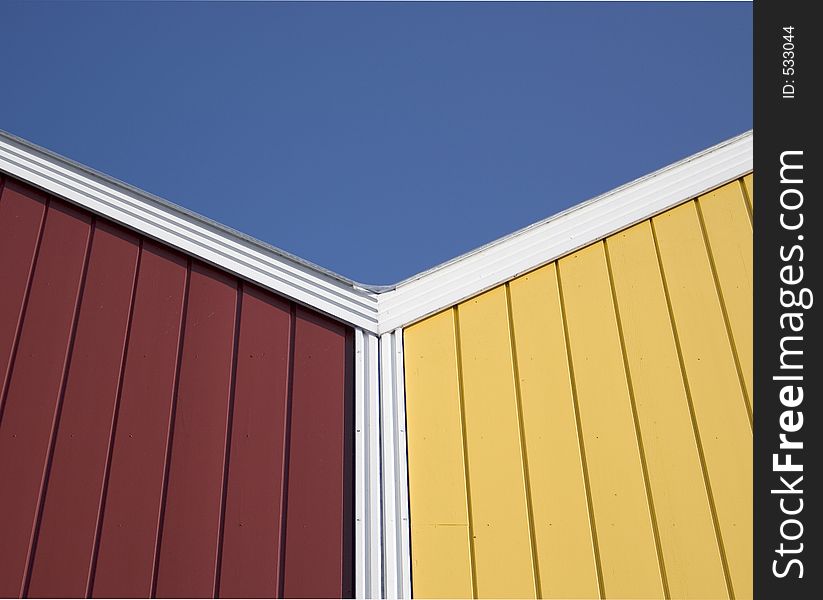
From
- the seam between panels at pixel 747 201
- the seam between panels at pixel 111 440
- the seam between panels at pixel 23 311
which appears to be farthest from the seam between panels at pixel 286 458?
the seam between panels at pixel 747 201

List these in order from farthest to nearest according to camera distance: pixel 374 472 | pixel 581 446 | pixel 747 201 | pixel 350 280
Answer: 1. pixel 747 201
2. pixel 350 280
3. pixel 581 446
4. pixel 374 472

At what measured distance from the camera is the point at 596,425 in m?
3.56

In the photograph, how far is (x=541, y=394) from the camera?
3.62 m

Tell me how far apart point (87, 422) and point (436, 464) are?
1265 millimetres

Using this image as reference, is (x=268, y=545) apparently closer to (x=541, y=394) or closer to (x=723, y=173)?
(x=541, y=394)

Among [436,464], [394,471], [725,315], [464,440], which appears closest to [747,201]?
[725,315]

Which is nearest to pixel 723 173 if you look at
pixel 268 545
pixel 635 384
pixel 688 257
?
pixel 688 257

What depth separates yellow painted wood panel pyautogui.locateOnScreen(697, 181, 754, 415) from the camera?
3789 mm

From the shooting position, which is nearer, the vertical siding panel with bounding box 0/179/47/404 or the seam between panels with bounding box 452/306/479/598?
the seam between panels with bounding box 452/306/479/598

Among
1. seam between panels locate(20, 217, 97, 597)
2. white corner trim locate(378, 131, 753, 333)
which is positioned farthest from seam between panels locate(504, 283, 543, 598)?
seam between panels locate(20, 217, 97, 597)

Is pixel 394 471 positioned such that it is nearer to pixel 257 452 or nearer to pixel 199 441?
pixel 257 452

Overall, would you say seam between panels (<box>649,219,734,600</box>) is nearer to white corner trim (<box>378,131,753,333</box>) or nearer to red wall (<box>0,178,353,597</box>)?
white corner trim (<box>378,131,753,333</box>)

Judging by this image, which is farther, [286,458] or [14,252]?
[14,252]

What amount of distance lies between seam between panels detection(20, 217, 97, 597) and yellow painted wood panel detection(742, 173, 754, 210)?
2.78 m
